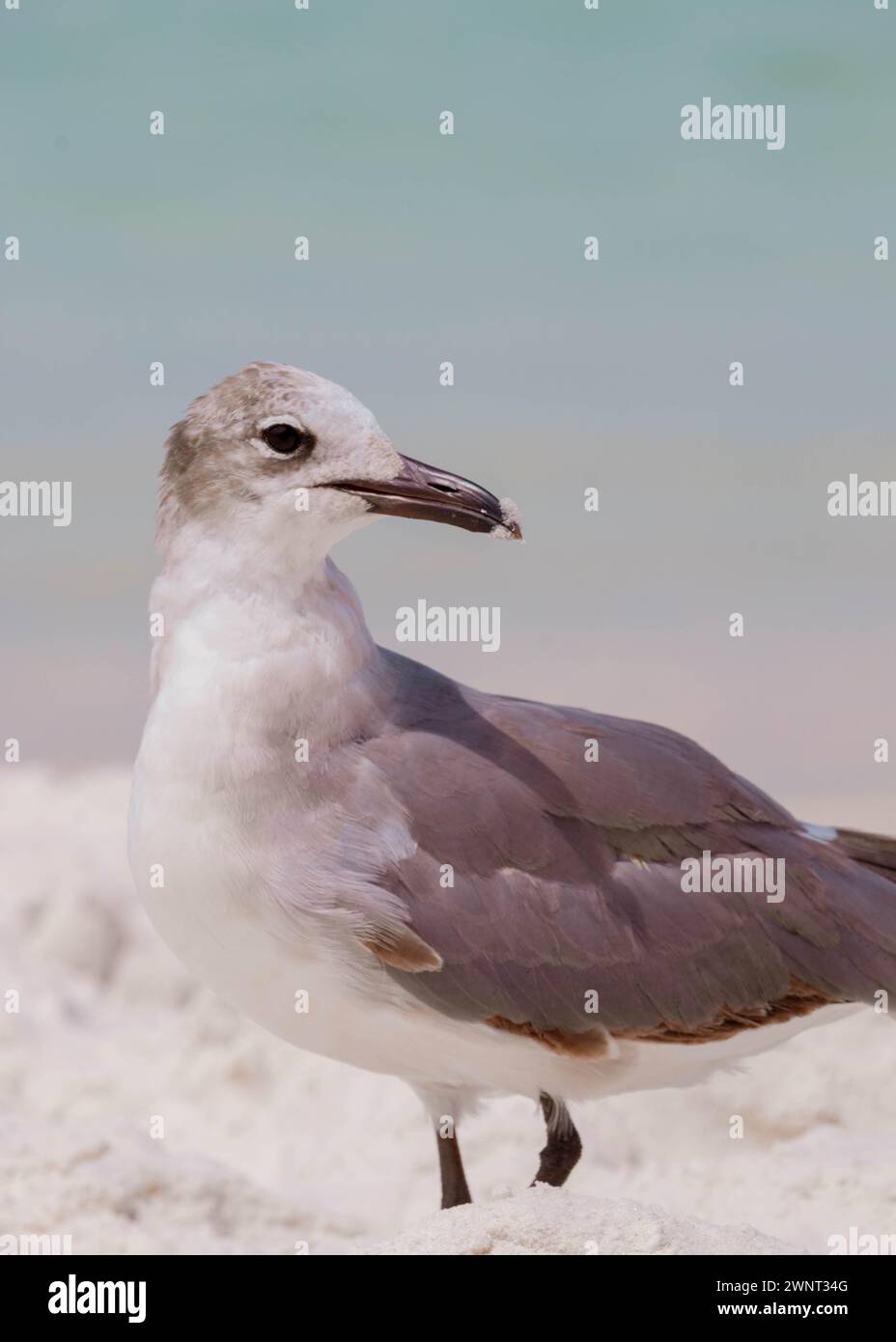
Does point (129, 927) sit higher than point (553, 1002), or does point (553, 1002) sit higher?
point (129, 927)

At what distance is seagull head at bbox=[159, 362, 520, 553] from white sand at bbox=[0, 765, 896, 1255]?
1873 mm

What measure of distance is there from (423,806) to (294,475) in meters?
0.99

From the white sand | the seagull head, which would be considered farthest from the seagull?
the white sand

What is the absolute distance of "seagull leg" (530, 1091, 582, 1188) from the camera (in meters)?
5.51

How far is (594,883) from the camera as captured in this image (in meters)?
5.39

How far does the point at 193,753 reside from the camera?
5.18m

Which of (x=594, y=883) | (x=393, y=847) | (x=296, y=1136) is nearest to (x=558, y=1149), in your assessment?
(x=594, y=883)

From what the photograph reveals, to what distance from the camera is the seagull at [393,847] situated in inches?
200

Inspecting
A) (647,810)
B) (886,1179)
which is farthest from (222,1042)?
(647,810)
